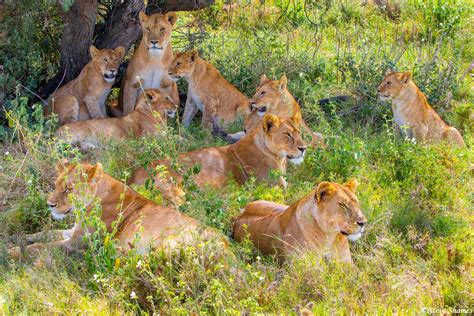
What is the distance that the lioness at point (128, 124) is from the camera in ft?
26.6

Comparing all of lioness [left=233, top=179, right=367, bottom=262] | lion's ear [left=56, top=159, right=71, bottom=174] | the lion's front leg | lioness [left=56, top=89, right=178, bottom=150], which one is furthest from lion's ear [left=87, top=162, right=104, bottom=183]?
the lion's front leg

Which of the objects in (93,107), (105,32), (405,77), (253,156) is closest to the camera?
(253,156)

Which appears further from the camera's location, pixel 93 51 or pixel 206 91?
pixel 206 91

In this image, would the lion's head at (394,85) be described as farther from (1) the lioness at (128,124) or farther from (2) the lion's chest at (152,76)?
(2) the lion's chest at (152,76)

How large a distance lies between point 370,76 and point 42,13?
319cm

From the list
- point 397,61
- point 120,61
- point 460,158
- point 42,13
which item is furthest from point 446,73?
point 42,13

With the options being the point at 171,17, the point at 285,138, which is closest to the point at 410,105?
the point at 285,138

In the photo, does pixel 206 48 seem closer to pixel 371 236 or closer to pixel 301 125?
pixel 301 125

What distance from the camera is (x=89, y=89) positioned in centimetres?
877

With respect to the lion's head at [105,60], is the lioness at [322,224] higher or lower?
higher

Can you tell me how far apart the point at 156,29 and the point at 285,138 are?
2203 millimetres

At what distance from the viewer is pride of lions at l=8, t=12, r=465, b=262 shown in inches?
222

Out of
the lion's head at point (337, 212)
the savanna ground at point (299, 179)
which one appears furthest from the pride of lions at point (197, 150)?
the savanna ground at point (299, 179)

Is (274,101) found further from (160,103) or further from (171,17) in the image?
(171,17)
